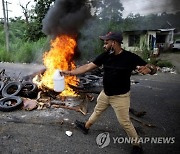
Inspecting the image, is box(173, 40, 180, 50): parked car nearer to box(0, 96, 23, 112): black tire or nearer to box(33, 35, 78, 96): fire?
box(33, 35, 78, 96): fire

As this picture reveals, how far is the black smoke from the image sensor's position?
28.8ft

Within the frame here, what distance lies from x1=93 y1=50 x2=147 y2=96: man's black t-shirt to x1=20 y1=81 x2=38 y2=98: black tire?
357 cm

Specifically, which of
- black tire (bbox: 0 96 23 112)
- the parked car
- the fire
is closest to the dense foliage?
the fire

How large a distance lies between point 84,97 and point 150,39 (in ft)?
74.2

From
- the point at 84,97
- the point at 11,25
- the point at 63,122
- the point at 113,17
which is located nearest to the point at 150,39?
the point at 113,17

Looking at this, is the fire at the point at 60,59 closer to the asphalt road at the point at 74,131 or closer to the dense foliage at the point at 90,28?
the dense foliage at the point at 90,28

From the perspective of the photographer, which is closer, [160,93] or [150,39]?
[160,93]

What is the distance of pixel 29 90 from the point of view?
727cm

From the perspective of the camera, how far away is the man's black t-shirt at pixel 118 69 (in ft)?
12.9

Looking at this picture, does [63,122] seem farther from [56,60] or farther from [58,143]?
[56,60]

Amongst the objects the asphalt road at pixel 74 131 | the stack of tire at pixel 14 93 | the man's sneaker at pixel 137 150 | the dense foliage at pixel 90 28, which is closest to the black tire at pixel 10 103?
the stack of tire at pixel 14 93

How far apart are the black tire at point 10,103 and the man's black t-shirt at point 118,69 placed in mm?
3133

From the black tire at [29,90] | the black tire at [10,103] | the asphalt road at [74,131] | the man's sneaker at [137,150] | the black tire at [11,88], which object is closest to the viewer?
the man's sneaker at [137,150]

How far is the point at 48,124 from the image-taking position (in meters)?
5.40
